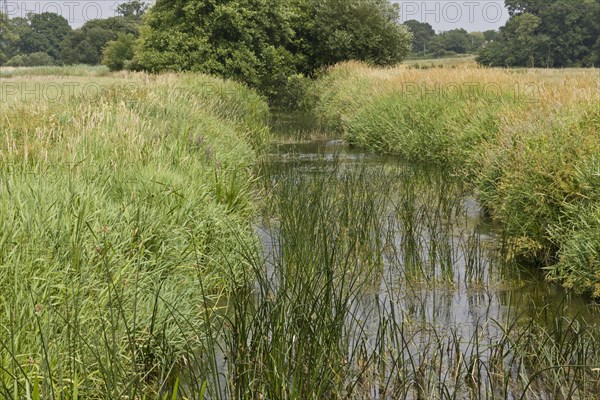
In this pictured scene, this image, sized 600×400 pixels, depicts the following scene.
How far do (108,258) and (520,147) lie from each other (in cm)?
533

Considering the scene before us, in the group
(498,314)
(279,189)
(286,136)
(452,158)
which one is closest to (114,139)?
(279,189)

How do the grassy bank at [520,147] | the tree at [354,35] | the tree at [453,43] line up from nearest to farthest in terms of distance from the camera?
the grassy bank at [520,147], the tree at [354,35], the tree at [453,43]

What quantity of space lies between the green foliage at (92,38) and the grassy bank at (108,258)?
6735cm

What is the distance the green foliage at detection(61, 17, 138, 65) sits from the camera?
71938mm

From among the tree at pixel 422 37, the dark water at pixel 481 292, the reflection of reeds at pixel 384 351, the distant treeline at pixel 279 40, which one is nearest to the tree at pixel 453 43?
the tree at pixel 422 37

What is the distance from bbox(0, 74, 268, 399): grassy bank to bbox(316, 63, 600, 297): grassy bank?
280 centimetres

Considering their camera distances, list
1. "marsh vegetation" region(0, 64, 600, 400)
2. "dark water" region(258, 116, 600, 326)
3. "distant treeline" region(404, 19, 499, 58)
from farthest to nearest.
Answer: "distant treeline" region(404, 19, 499, 58)
"dark water" region(258, 116, 600, 326)
"marsh vegetation" region(0, 64, 600, 400)

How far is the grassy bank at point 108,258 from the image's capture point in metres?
3.42

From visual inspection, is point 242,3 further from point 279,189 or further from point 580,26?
point 580,26

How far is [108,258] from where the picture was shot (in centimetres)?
424

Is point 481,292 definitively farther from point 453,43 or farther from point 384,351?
point 453,43

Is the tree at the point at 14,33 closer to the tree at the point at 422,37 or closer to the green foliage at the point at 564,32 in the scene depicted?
the green foliage at the point at 564,32

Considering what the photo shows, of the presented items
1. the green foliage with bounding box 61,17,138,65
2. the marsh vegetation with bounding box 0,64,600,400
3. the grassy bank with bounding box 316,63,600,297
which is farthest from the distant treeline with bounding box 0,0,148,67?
the marsh vegetation with bounding box 0,64,600,400

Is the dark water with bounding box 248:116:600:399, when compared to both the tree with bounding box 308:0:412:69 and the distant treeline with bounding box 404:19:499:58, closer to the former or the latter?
the tree with bounding box 308:0:412:69
